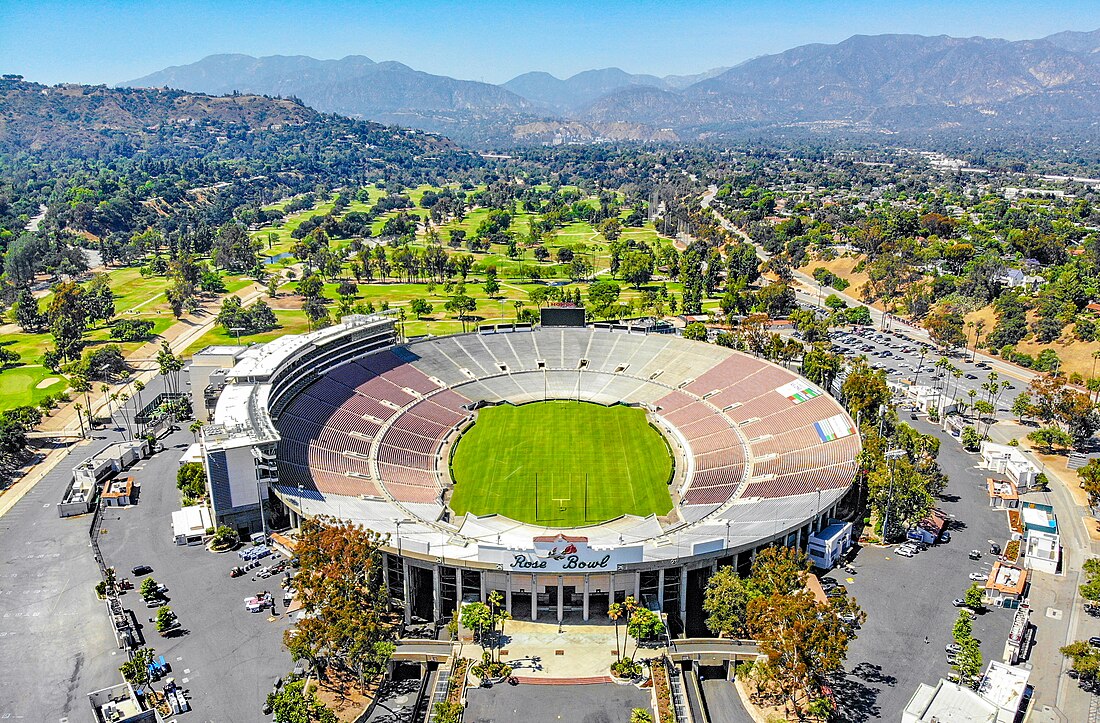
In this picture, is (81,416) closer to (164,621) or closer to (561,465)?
(164,621)

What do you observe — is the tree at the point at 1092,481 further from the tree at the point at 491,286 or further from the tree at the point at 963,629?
the tree at the point at 491,286

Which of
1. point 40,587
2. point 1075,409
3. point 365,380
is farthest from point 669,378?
point 40,587

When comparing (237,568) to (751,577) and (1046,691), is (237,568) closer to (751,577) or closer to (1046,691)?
(751,577)

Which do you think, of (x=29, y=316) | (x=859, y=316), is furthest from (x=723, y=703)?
(x=29, y=316)

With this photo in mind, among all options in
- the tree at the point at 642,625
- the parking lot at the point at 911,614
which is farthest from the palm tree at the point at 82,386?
the parking lot at the point at 911,614

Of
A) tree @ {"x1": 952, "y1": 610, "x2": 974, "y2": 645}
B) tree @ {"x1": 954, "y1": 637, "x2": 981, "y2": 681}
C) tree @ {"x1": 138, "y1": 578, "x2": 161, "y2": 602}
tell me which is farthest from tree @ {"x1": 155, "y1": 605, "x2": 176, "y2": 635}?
tree @ {"x1": 952, "y1": 610, "x2": 974, "y2": 645}

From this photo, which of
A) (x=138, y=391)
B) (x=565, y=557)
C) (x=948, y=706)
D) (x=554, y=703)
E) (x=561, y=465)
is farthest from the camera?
(x=138, y=391)
